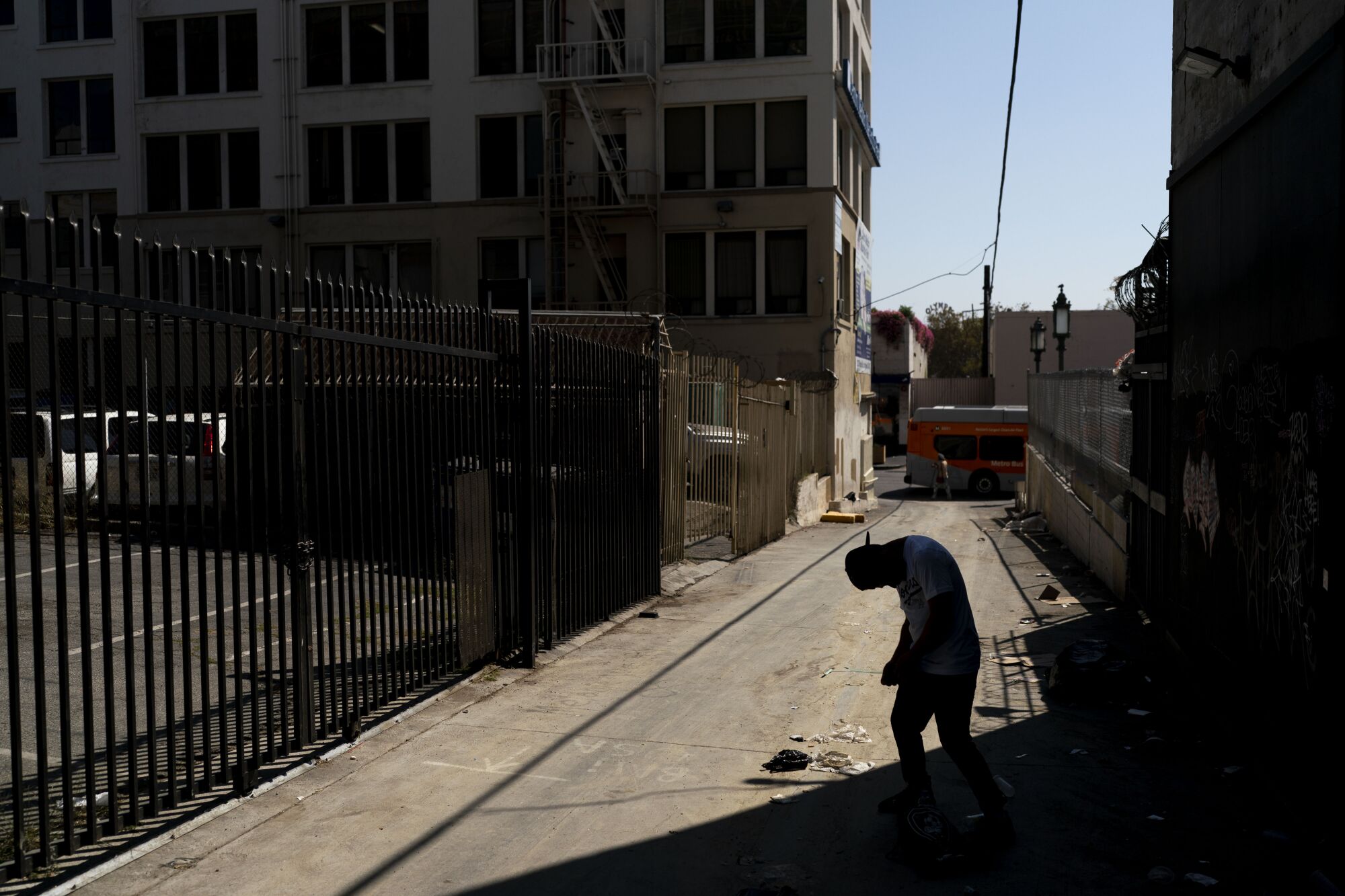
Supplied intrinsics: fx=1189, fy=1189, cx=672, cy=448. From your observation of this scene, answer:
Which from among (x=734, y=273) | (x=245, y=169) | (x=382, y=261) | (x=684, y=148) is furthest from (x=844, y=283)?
(x=245, y=169)

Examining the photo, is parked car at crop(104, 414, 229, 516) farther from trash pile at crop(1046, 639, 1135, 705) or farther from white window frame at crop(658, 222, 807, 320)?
white window frame at crop(658, 222, 807, 320)

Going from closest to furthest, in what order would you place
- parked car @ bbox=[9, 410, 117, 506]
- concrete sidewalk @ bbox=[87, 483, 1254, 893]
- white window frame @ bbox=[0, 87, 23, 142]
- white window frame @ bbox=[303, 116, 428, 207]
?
parked car @ bbox=[9, 410, 117, 506]
concrete sidewalk @ bbox=[87, 483, 1254, 893]
white window frame @ bbox=[303, 116, 428, 207]
white window frame @ bbox=[0, 87, 23, 142]

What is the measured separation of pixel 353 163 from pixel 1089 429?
24359 millimetres

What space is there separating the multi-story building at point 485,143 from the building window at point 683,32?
0.05 meters

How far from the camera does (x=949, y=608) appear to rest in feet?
17.5

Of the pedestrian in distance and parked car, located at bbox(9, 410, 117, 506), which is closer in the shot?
parked car, located at bbox(9, 410, 117, 506)

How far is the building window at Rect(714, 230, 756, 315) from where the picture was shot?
32.6 metres

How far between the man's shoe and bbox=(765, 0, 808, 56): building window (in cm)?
2865

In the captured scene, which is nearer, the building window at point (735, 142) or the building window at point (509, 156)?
the building window at point (735, 142)

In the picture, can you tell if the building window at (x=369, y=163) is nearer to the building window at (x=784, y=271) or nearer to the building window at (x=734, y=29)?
the building window at (x=734, y=29)

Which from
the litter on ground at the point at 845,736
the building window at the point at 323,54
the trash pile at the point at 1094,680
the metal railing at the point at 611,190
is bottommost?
the litter on ground at the point at 845,736

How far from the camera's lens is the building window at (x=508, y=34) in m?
32.8

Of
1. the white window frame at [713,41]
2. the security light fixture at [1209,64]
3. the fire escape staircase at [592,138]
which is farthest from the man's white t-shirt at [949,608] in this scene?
the white window frame at [713,41]

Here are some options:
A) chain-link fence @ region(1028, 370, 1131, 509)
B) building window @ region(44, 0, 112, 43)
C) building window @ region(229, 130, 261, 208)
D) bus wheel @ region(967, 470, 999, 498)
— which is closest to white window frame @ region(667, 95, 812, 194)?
chain-link fence @ region(1028, 370, 1131, 509)
